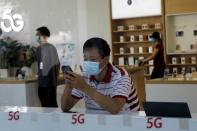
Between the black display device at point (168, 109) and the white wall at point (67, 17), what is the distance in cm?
763

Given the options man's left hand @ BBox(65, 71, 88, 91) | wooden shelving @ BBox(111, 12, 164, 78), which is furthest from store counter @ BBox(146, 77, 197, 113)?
wooden shelving @ BBox(111, 12, 164, 78)

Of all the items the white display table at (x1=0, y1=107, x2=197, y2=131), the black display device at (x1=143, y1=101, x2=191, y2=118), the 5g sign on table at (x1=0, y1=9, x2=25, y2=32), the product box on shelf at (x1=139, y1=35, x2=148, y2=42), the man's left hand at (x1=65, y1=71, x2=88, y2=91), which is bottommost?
the white display table at (x1=0, y1=107, x2=197, y2=131)

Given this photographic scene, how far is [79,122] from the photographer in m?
2.00

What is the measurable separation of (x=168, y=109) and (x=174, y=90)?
12.2ft

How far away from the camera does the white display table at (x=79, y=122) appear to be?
179 cm

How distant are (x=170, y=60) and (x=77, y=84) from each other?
7.02m

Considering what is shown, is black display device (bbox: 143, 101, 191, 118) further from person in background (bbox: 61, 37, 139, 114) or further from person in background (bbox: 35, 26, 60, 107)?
→ person in background (bbox: 35, 26, 60, 107)

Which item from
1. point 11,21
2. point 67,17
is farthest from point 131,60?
point 11,21

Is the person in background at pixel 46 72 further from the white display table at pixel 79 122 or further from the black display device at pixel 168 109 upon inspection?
the black display device at pixel 168 109

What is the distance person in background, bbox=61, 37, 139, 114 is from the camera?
7.20ft

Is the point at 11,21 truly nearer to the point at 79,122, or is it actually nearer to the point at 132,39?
the point at 132,39

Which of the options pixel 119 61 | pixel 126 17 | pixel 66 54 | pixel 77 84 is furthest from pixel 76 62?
pixel 77 84

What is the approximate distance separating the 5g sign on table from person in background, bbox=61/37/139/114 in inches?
321

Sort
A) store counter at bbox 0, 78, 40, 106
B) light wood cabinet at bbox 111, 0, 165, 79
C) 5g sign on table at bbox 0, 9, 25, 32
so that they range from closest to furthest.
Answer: store counter at bbox 0, 78, 40, 106
light wood cabinet at bbox 111, 0, 165, 79
5g sign on table at bbox 0, 9, 25, 32
